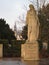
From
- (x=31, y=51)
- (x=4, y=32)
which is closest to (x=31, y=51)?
(x=31, y=51)

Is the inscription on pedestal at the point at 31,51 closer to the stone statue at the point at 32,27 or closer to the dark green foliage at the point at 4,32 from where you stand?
the stone statue at the point at 32,27

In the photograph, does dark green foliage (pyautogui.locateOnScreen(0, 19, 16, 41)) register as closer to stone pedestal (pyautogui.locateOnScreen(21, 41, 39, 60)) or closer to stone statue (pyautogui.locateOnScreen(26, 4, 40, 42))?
stone statue (pyautogui.locateOnScreen(26, 4, 40, 42))

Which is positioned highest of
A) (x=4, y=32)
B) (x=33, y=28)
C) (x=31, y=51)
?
(x=4, y=32)

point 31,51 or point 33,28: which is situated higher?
point 33,28

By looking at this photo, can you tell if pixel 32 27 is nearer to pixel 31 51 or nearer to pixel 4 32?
pixel 31 51

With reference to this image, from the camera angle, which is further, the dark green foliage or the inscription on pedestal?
the dark green foliage

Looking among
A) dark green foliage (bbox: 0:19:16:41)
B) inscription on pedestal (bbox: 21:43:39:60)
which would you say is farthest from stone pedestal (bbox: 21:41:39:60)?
dark green foliage (bbox: 0:19:16:41)

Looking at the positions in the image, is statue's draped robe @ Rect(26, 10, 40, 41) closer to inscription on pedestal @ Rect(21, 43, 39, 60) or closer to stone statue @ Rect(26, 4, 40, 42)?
stone statue @ Rect(26, 4, 40, 42)

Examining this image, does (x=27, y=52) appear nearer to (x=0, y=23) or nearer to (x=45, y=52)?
(x=45, y=52)

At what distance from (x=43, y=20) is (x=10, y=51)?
874 centimetres

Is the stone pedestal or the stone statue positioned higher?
the stone statue

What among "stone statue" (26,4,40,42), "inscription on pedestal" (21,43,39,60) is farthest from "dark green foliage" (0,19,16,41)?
"inscription on pedestal" (21,43,39,60)

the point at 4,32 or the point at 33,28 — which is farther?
the point at 4,32

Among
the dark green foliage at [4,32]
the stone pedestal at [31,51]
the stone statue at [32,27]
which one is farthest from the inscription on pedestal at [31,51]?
the dark green foliage at [4,32]
